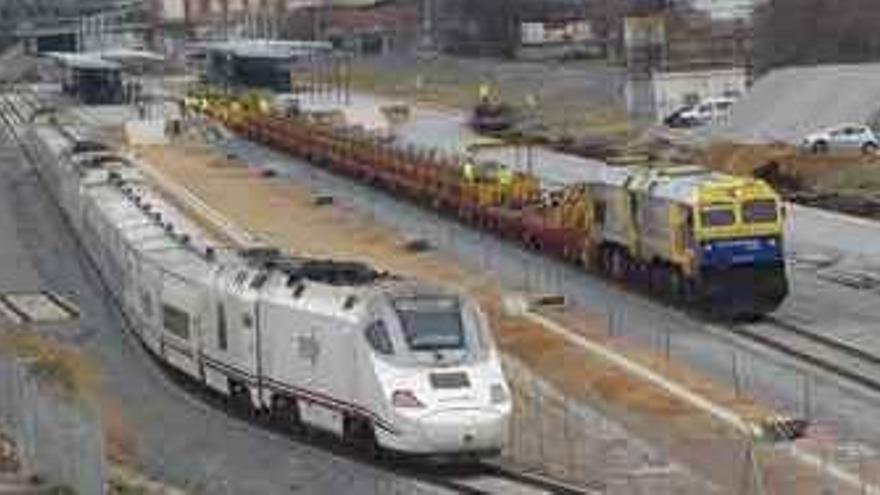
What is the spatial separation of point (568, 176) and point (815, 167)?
441 inches

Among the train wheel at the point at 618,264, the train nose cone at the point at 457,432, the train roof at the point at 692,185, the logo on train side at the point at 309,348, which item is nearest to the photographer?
the train nose cone at the point at 457,432

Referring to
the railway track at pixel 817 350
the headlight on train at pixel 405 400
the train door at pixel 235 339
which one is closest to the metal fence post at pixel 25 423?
the headlight on train at pixel 405 400

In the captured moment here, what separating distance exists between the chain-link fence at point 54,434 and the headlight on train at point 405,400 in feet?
15.8

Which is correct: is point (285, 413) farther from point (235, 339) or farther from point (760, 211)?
point (760, 211)

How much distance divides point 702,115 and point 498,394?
73.4 meters

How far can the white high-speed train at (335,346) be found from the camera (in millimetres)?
29281

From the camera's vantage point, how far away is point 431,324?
30.5 metres

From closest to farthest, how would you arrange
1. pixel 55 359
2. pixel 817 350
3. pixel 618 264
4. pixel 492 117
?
1. pixel 55 359
2. pixel 817 350
3. pixel 618 264
4. pixel 492 117

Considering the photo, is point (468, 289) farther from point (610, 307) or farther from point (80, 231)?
point (80, 231)

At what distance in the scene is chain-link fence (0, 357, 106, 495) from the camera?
Answer: 73.5ft

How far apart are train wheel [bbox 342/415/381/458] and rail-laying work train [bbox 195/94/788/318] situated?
16.3 m

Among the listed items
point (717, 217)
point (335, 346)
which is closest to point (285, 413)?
point (335, 346)

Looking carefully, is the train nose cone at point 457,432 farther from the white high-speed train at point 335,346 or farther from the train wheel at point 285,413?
the train wheel at point 285,413

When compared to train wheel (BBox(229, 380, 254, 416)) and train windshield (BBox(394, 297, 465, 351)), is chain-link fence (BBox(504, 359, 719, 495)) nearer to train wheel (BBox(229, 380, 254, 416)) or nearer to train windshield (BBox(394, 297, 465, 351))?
train windshield (BBox(394, 297, 465, 351))
